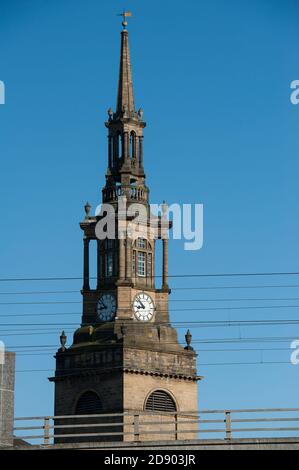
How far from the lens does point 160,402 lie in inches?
4943

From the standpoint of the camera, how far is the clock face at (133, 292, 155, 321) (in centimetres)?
12788

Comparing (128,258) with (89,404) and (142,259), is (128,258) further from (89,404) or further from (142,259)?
(89,404)

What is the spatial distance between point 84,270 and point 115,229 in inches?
170

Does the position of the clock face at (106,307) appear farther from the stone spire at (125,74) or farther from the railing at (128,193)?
the stone spire at (125,74)

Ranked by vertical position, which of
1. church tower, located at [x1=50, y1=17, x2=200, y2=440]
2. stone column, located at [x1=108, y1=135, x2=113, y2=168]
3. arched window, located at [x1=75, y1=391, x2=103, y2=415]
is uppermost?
stone column, located at [x1=108, y1=135, x2=113, y2=168]

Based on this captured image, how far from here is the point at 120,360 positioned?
12300cm

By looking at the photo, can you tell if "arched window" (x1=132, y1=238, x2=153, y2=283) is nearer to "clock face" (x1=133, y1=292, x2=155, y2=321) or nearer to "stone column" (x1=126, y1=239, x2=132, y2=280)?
"stone column" (x1=126, y1=239, x2=132, y2=280)

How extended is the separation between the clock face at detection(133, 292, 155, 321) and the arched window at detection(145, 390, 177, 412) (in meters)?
6.12

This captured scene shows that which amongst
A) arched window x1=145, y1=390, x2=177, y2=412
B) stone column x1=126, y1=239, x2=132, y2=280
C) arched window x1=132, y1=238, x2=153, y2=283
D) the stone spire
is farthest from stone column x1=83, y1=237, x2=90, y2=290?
the stone spire

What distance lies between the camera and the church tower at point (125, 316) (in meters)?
124

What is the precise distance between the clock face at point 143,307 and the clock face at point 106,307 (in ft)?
5.66

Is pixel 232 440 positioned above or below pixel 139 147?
below
